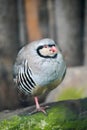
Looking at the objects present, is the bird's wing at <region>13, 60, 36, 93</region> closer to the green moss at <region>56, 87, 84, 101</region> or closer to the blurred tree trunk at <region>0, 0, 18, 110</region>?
the green moss at <region>56, 87, 84, 101</region>

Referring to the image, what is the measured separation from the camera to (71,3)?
1180cm

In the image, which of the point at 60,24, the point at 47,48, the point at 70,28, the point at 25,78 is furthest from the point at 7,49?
the point at 47,48

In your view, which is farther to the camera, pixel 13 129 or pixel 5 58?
pixel 5 58

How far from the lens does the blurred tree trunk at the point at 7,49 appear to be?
10398 millimetres

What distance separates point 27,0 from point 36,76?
4.98 metres

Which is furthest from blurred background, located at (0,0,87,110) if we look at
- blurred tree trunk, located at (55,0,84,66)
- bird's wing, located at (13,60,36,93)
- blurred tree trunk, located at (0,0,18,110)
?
bird's wing, located at (13,60,36,93)

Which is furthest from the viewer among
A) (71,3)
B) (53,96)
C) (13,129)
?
(71,3)

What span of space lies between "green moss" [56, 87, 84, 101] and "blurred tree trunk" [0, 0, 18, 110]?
2.39 ft

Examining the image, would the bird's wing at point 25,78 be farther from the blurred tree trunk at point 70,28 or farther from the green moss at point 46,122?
the blurred tree trunk at point 70,28

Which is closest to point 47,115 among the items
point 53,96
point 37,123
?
point 37,123

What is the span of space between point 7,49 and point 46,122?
11.9 ft

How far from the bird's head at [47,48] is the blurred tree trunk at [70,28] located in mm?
4723

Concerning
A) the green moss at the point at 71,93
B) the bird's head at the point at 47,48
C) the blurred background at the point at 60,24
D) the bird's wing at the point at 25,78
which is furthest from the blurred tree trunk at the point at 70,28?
the bird's head at the point at 47,48

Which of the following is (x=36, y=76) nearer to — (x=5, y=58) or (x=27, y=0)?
(x=5, y=58)
